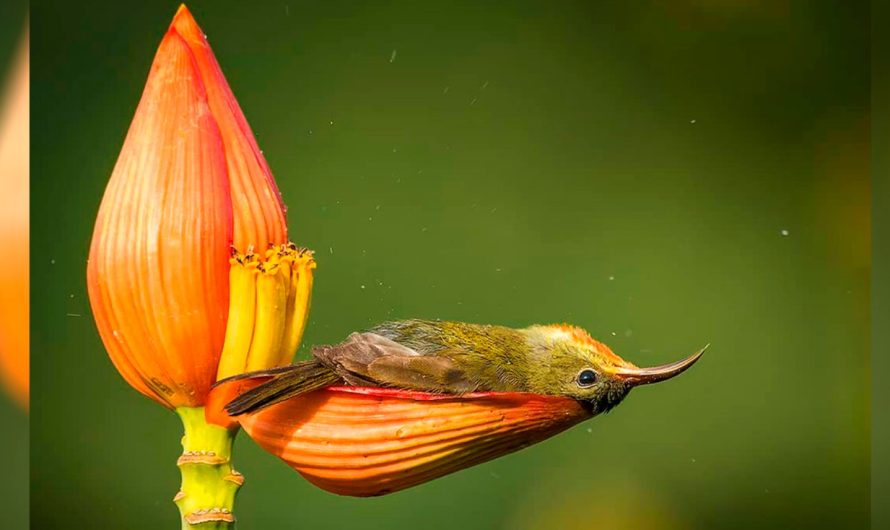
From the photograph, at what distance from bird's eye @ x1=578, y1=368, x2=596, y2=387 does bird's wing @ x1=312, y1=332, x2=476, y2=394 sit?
77 mm

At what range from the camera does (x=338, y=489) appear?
0.81 metres

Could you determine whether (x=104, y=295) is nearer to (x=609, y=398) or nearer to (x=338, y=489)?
(x=338, y=489)

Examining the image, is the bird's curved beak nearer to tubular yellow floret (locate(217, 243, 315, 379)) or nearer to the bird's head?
the bird's head

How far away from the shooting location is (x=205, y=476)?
84 cm

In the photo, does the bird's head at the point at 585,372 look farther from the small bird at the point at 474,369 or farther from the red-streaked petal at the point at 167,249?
the red-streaked petal at the point at 167,249

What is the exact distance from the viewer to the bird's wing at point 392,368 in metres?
0.80

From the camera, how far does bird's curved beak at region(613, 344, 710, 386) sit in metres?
0.76

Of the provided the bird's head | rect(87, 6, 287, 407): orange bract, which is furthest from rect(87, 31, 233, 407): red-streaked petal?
the bird's head

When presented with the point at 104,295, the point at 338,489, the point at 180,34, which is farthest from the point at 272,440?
the point at 180,34

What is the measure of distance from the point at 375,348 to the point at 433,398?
0.22ft

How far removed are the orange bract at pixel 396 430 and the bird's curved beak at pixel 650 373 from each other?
39 mm

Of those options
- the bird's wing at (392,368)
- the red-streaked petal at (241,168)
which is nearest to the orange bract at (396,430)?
the bird's wing at (392,368)

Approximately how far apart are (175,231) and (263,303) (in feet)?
0.27

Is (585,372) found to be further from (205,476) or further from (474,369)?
(205,476)
